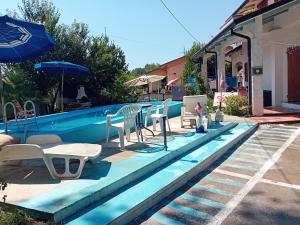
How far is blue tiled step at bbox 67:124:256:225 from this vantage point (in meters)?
3.90

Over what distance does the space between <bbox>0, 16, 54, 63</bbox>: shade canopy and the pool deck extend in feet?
7.24

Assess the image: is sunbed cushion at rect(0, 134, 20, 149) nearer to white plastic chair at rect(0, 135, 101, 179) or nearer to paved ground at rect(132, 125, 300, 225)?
white plastic chair at rect(0, 135, 101, 179)

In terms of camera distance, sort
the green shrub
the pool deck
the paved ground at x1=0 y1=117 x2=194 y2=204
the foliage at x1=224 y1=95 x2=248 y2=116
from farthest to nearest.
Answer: the foliage at x1=224 y1=95 x2=248 y2=116 < the paved ground at x1=0 y1=117 x2=194 y2=204 < the pool deck < the green shrub

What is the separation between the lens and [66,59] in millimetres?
18703

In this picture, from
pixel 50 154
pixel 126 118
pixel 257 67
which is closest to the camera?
pixel 50 154

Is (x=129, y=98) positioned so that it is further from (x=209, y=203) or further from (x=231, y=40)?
(x=209, y=203)

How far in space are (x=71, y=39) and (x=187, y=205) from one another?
1591cm

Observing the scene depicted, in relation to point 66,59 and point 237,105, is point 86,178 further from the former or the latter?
point 66,59

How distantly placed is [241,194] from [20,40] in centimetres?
465

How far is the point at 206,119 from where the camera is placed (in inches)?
369

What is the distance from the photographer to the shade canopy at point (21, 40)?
5602mm

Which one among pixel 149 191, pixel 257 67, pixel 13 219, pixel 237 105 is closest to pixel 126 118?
pixel 149 191

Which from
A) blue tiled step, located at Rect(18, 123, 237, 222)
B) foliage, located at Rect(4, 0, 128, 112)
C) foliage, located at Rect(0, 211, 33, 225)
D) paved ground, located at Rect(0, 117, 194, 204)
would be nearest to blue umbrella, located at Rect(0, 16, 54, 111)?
paved ground, located at Rect(0, 117, 194, 204)

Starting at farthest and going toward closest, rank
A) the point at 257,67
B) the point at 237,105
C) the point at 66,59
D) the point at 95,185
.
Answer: the point at 66,59
the point at 237,105
the point at 257,67
the point at 95,185
